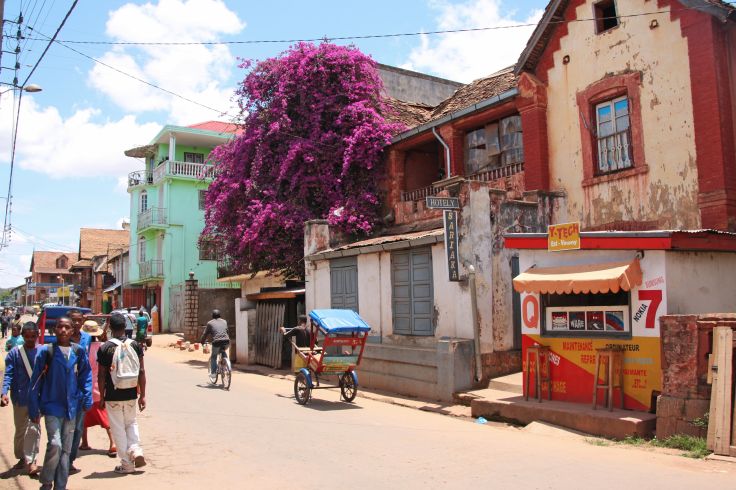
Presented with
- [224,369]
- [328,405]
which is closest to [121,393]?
[328,405]

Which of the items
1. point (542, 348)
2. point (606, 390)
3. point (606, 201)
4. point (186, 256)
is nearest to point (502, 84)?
point (606, 201)

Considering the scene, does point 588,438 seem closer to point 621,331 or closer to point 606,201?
point 621,331

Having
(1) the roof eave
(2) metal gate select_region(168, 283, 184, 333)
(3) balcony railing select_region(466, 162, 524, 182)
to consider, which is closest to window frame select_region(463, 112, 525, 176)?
(3) balcony railing select_region(466, 162, 524, 182)

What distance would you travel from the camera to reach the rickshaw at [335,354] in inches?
495

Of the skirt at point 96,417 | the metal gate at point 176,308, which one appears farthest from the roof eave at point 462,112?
the metal gate at point 176,308

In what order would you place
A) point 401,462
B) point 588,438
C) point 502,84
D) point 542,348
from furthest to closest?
point 502,84
point 542,348
point 588,438
point 401,462

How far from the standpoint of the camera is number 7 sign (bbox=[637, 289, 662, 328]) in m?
9.69

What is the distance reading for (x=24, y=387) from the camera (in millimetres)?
7293

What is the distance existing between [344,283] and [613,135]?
7972 mm

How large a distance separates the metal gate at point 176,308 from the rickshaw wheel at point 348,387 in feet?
84.9

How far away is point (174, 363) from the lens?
21.9m

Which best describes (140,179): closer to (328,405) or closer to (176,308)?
(176,308)

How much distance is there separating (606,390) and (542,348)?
4.70 feet

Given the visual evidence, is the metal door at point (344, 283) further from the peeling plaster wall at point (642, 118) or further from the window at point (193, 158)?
the window at point (193, 158)
